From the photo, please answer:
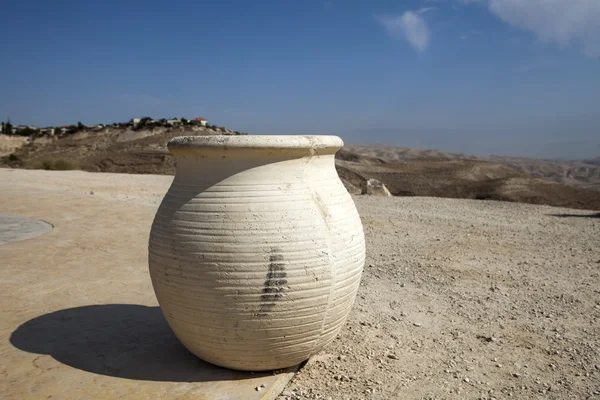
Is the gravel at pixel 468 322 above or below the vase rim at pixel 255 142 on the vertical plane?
below

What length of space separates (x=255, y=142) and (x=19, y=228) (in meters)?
7.08

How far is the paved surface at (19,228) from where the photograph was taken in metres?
7.79

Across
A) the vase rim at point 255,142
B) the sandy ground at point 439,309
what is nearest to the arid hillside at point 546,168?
the sandy ground at point 439,309

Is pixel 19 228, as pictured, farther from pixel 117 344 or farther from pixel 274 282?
pixel 274 282

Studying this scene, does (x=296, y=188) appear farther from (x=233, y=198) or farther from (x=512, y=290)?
(x=512, y=290)

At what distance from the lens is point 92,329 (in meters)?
4.40

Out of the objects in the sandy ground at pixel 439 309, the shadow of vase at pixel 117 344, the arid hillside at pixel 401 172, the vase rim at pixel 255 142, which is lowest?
the shadow of vase at pixel 117 344

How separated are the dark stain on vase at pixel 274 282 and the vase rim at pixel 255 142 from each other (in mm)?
703

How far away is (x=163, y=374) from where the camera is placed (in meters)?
3.51

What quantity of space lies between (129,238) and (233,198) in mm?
5502

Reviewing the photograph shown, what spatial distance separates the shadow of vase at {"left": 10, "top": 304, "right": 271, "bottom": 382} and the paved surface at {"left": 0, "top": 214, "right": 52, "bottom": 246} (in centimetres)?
365

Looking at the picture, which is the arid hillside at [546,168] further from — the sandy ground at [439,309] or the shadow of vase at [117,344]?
the shadow of vase at [117,344]

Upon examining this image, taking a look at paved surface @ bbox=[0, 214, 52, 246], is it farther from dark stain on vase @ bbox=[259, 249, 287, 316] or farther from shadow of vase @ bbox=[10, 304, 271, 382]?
dark stain on vase @ bbox=[259, 249, 287, 316]

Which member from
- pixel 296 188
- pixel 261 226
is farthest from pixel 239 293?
pixel 296 188
